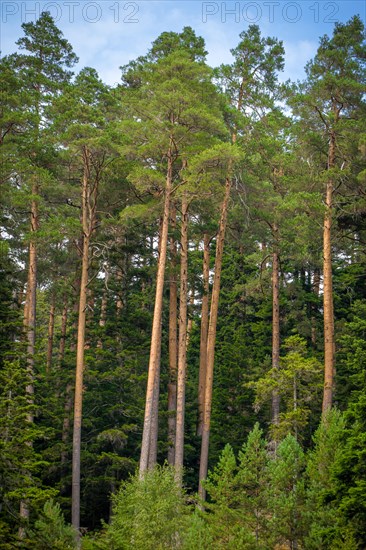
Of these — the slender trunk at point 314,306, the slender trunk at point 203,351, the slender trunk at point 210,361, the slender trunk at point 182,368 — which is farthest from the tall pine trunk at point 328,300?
the slender trunk at point 314,306

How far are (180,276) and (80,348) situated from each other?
15.5 feet

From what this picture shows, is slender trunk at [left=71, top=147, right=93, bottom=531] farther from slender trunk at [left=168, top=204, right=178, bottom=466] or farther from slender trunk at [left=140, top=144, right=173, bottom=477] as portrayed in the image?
slender trunk at [left=168, top=204, right=178, bottom=466]

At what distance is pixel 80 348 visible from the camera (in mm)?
20719

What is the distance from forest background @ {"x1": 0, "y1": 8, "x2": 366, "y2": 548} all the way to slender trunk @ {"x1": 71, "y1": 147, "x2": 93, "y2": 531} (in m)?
0.07

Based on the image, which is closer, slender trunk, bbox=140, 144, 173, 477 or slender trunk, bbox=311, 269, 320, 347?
slender trunk, bbox=140, 144, 173, 477

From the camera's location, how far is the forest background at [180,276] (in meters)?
15.3

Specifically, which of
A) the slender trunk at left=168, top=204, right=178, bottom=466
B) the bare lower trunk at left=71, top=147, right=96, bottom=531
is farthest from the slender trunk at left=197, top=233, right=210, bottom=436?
the bare lower trunk at left=71, top=147, right=96, bottom=531

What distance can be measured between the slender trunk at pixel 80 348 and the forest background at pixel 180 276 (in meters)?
0.07

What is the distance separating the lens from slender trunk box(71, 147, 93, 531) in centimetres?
1941

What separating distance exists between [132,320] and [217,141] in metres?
8.86

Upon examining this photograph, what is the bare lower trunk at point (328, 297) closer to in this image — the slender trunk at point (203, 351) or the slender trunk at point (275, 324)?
the slender trunk at point (275, 324)

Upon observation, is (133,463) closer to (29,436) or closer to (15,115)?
(29,436)

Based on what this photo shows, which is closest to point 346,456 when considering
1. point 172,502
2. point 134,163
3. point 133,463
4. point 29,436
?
point 172,502

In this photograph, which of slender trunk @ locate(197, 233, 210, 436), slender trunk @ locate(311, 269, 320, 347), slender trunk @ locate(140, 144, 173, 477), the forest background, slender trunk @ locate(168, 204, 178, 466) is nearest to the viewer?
the forest background
